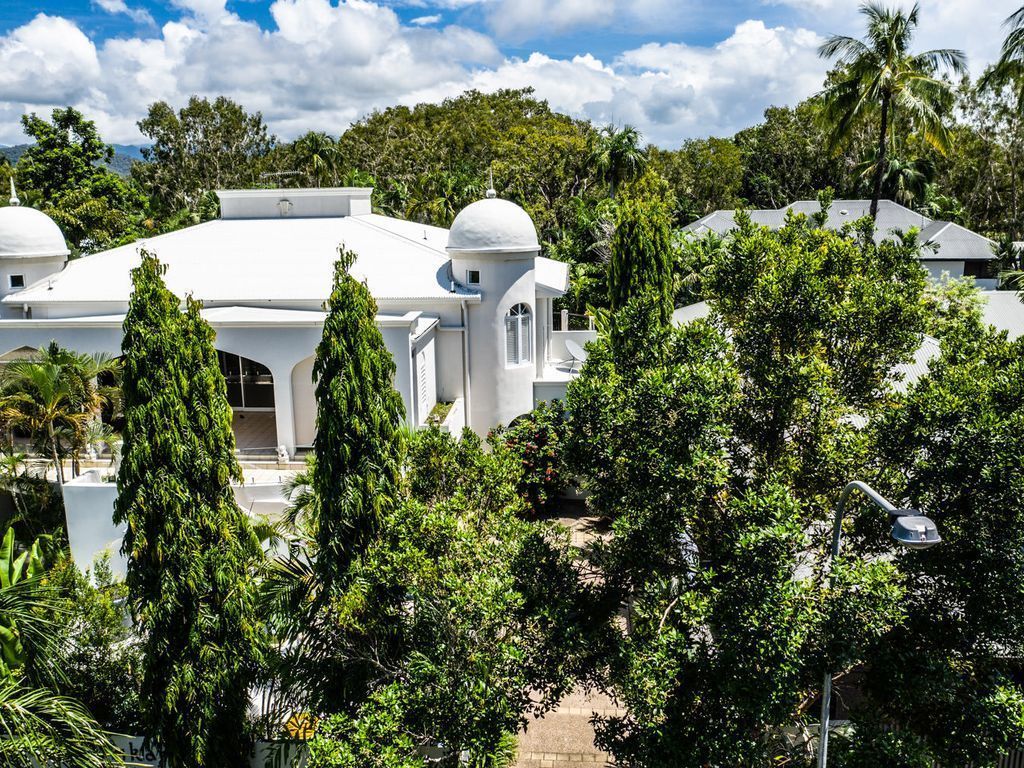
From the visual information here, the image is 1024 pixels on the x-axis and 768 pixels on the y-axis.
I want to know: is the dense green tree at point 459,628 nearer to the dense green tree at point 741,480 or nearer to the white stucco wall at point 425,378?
the dense green tree at point 741,480

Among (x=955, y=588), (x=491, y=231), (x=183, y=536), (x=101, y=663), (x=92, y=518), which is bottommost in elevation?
(x=101, y=663)

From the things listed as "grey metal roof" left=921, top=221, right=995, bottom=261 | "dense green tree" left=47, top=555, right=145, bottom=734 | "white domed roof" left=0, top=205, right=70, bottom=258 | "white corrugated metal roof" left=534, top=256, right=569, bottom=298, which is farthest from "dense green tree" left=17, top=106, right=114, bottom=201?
"grey metal roof" left=921, top=221, right=995, bottom=261

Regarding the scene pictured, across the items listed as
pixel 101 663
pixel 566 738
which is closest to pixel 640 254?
pixel 566 738

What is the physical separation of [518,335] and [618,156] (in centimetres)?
2665

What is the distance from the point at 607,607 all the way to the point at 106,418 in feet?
65.6

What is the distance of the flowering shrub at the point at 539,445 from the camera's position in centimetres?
1123

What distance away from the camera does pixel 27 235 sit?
25703 mm

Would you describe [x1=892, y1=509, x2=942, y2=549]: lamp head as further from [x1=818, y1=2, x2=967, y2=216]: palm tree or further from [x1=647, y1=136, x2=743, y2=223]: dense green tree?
[x1=647, y1=136, x2=743, y2=223]: dense green tree

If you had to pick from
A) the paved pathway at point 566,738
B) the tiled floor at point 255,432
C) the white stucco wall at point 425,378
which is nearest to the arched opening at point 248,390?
the tiled floor at point 255,432

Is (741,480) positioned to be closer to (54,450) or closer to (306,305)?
(306,305)

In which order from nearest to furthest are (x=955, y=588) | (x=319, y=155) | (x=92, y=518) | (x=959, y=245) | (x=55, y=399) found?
(x=955, y=588) → (x=55, y=399) → (x=92, y=518) → (x=959, y=245) → (x=319, y=155)

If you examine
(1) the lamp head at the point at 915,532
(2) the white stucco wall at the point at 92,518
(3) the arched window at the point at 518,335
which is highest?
(3) the arched window at the point at 518,335

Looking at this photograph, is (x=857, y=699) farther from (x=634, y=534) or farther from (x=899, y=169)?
(x=899, y=169)

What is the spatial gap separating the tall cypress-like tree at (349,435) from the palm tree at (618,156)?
38851 millimetres
